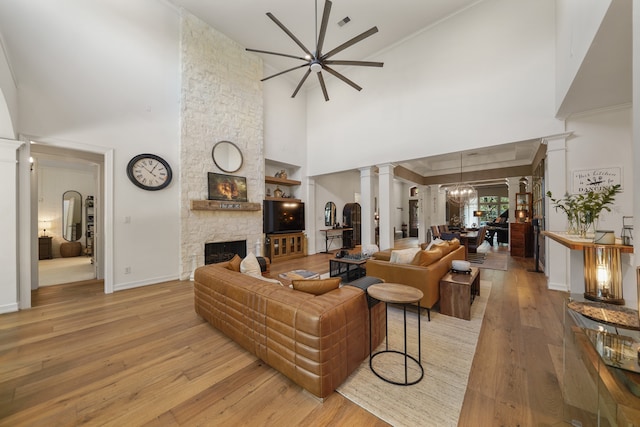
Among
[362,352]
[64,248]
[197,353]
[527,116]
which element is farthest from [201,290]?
[64,248]

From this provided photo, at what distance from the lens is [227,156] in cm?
→ 562

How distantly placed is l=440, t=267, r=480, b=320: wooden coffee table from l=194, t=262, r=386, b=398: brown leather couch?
1181 millimetres

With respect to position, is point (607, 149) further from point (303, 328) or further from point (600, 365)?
point (303, 328)

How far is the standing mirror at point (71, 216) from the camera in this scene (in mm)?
7445

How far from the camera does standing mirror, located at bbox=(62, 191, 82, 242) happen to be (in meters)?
7.45

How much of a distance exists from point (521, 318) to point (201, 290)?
3.93 m

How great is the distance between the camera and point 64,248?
726 cm

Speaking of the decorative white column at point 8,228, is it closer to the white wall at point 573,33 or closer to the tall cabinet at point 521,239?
the white wall at point 573,33

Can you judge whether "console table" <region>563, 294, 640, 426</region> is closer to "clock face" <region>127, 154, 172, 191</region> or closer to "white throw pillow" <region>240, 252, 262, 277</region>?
"white throw pillow" <region>240, 252, 262, 277</region>

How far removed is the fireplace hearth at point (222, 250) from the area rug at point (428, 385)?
4.28 metres

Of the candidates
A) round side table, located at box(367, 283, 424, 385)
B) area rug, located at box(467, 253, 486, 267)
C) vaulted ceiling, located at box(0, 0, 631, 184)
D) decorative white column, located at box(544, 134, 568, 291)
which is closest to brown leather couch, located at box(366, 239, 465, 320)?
round side table, located at box(367, 283, 424, 385)

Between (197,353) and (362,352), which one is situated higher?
(362,352)

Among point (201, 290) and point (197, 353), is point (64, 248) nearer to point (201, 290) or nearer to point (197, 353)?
point (201, 290)

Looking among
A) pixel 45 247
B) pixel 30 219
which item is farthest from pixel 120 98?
pixel 45 247
